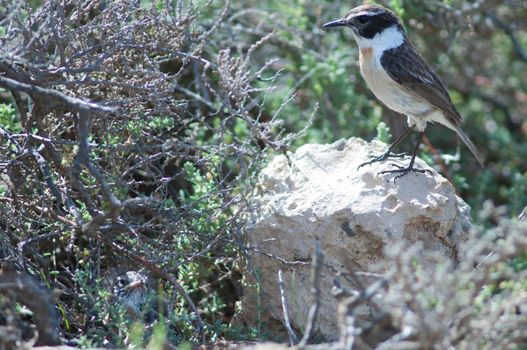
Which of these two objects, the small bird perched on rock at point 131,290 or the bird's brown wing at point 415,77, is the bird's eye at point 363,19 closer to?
the bird's brown wing at point 415,77

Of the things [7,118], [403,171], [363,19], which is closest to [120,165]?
[7,118]

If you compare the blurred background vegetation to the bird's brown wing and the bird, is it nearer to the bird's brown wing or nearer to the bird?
the bird

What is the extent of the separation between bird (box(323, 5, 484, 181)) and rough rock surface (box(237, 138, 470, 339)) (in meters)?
0.89

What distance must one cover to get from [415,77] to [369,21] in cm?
61

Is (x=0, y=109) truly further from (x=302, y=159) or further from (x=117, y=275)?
(x=302, y=159)

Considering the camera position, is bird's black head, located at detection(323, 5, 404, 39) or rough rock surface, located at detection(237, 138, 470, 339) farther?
bird's black head, located at detection(323, 5, 404, 39)

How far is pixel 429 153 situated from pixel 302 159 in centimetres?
200

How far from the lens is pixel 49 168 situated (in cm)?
504

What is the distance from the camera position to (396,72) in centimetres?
615

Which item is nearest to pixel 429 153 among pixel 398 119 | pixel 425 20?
pixel 398 119

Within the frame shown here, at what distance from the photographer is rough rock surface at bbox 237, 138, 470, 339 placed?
503cm

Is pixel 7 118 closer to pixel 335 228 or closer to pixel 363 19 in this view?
pixel 335 228

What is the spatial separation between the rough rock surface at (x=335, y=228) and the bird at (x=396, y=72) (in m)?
0.89

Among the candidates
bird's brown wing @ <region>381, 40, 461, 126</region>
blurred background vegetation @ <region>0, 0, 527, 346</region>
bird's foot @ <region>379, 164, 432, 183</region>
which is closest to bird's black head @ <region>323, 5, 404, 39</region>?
bird's brown wing @ <region>381, 40, 461, 126</region>
